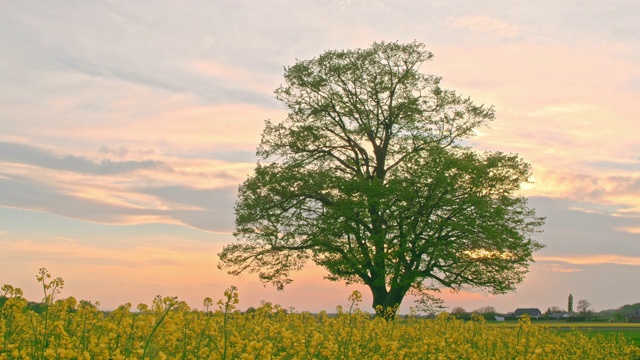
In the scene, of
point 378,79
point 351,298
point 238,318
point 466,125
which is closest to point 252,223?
point 378,79

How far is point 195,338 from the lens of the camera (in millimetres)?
8844

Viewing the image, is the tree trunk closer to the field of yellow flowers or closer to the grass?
the grass

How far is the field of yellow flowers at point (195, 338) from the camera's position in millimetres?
6023

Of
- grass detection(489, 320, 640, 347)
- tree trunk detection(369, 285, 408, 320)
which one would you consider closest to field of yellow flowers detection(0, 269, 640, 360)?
grass detection(489, 320, 640, 347)

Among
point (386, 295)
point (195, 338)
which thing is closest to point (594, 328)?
point (386, 295)

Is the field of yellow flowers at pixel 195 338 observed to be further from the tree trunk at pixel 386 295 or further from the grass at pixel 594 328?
the tree trunk at pixel 386 295

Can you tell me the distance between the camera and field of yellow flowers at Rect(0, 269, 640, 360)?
602 centimetres

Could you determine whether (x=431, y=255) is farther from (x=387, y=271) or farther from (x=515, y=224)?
(x=515, y=224)

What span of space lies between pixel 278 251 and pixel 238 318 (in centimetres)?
1935

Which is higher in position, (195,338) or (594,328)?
(195,338)

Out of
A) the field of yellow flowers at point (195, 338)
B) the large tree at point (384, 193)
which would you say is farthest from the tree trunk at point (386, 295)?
the field of yellow flowers at point (195, 338)

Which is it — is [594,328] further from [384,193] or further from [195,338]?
[195,338]

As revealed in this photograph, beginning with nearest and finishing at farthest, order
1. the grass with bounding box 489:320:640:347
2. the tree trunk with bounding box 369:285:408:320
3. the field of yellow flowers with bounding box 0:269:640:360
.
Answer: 1. the field of yellow flowers with bounding box 0:269:640:360
2. the grass with bounding box 489:320:640:347
3. the tree trunk with bounding box 369:285:408:320

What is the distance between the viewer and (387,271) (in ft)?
93.8
